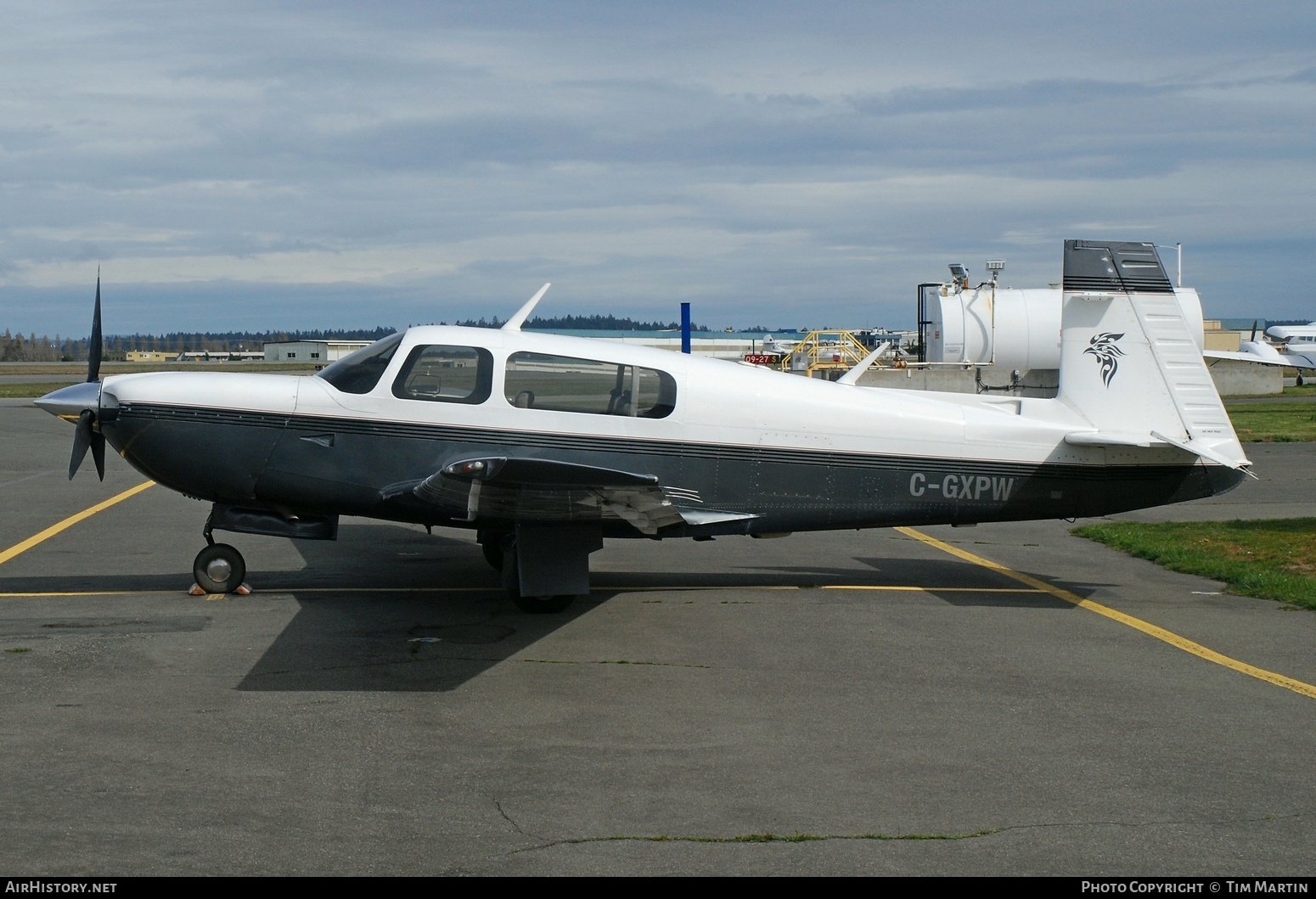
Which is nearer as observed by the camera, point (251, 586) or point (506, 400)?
point (506, 400)

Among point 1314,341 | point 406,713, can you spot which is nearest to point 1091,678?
point 406,713

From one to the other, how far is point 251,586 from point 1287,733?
25.9 ft

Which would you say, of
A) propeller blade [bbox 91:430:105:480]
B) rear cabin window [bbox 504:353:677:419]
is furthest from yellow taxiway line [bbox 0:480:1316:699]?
rear cabin window [bbox 504:353:677:419]

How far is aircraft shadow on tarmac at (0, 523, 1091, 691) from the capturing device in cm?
730

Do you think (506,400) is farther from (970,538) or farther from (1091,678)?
(970,538)

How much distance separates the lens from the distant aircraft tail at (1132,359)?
964 centimetres

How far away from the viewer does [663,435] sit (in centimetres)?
914

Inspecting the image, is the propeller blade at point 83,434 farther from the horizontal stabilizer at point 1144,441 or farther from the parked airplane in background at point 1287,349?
the parked airplane in background at point 1287,349

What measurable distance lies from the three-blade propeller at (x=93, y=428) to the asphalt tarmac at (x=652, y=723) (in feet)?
3.75

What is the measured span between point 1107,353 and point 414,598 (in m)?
6.21

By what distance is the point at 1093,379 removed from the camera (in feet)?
32.2

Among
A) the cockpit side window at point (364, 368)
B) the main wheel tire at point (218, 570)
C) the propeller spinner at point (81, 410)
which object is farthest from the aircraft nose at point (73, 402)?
the cockpit side window at point (364, 368)

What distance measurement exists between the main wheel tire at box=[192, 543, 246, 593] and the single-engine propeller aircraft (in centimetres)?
1

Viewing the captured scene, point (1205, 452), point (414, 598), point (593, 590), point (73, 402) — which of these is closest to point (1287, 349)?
point (1205, 452)
